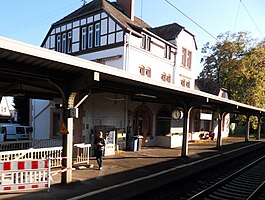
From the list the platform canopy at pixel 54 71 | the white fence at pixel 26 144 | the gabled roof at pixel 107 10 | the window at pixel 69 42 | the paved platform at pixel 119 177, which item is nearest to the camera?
the platform canopy at pixel 54 71

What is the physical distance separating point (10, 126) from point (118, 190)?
17.0 metres

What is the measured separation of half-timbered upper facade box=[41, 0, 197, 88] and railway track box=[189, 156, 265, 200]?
34.8 ft

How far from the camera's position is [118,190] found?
24.6 ft

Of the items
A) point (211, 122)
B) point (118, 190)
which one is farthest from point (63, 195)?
point (211, 122)

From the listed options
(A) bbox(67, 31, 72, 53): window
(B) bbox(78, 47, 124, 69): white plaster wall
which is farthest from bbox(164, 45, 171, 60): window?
(A) bbox(67, 31, 72, 53): window

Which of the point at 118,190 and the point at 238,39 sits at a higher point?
the point at 238,39

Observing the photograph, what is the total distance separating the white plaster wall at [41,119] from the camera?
16.6 metres

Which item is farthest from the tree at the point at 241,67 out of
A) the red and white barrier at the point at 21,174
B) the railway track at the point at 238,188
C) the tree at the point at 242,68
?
the red and white barrier at the point at 21,174

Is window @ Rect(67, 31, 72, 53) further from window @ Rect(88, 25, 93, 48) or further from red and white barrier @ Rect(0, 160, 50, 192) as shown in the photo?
red and white barrier @ Rect(0, 160, 50, 192)

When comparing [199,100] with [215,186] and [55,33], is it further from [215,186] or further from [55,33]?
[55,33]

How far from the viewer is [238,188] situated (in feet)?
28.8

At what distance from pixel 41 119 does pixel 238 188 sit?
12808 millimetres

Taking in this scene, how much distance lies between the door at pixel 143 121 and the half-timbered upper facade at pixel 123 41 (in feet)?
10.2

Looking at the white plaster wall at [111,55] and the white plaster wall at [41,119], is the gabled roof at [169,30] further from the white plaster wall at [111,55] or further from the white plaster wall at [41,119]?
the white plaster wall at [41,119]
